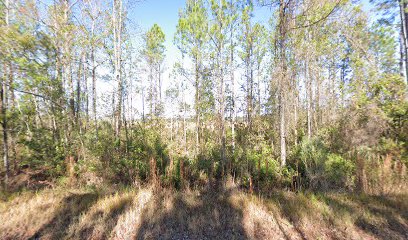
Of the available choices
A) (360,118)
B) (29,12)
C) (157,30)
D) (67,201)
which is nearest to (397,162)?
(360,118)

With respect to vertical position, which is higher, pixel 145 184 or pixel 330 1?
pixel 330 1

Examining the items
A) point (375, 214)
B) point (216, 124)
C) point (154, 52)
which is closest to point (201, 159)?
point (216, 124)

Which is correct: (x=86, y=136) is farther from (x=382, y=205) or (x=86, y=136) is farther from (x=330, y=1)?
(x=330, y=1)

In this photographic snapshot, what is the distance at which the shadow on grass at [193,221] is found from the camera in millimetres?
3102

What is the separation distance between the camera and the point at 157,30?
58.7ft

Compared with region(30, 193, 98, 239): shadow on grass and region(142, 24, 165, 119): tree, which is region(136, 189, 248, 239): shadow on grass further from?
region(142, 24, 165, 119): tree

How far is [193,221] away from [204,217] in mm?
259

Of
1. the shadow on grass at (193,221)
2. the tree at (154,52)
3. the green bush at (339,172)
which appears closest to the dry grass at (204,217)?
the shadow on grass at (193,221)

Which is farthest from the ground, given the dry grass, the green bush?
the green bush

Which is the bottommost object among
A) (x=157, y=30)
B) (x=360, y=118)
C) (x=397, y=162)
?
(x=397, y=162)

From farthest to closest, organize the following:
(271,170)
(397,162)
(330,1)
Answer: (271,170) < (330,1) < (397,162)

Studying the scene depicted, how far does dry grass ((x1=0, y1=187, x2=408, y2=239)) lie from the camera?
10.1 feet

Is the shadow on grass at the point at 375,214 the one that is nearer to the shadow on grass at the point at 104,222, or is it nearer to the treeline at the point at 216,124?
the treeline at the point at 216,124

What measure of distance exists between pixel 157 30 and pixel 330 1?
16.7 meters
